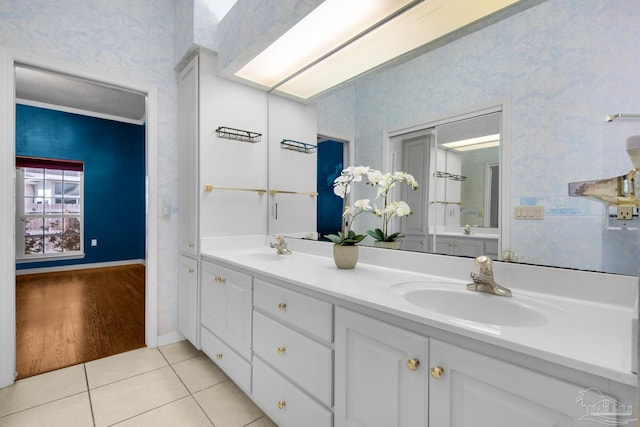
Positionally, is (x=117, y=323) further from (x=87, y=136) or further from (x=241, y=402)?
(x=87, y=136)

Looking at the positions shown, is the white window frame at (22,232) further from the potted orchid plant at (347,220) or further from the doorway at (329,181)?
the potted orchid plant at (347,220)

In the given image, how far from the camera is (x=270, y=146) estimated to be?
2363 mm

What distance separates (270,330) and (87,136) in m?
5.68

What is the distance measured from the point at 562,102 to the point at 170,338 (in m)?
2.86

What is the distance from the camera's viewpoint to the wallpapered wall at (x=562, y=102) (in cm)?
85

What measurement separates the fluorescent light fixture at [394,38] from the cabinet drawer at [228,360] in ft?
5.92

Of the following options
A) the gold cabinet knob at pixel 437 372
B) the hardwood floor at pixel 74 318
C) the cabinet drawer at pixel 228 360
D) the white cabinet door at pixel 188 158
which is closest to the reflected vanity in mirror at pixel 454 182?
the gold cabinet knob at pixel 437 372

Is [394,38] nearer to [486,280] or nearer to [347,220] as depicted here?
[347,220]

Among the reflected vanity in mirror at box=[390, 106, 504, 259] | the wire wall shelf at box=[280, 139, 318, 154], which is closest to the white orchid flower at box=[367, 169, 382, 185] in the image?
the reflected vanity in mirror at box=[390, 106, 504, 259]

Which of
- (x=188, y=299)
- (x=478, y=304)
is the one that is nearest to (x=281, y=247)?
(x=188, y=299)

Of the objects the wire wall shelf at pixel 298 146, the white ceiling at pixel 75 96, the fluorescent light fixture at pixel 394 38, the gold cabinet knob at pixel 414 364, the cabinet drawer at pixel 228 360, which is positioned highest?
the white ceiling at pixel 75 96

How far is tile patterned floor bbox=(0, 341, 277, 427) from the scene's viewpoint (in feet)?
4.88

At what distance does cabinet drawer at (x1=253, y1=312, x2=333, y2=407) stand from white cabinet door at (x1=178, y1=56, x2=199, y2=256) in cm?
98

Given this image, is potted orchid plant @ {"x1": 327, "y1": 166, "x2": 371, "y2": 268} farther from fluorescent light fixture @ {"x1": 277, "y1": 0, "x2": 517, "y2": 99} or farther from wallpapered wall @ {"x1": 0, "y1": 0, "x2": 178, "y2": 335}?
wallpapered wall @ {"x1": 0, "y1": 0, "x2": 178, "y2": 335}
